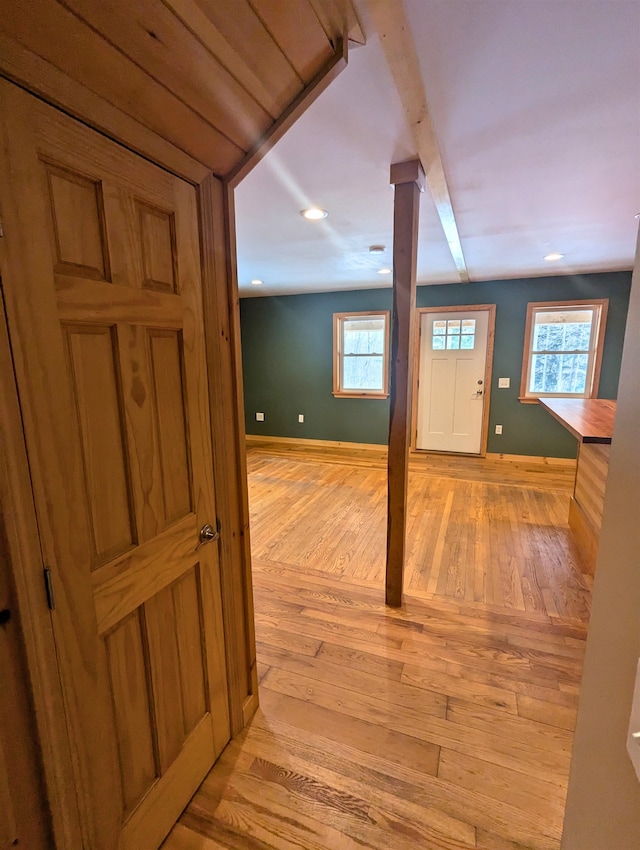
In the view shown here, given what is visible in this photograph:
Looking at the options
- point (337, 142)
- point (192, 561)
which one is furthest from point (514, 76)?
point (192, 561)

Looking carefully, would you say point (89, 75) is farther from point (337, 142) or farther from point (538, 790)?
point (538, 790)

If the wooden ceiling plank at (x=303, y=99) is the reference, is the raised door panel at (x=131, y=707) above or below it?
A: below

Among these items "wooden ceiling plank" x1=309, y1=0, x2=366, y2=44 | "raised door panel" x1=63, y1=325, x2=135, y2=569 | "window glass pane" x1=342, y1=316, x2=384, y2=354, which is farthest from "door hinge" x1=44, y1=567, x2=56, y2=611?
"window glass pane" x1=342, y1=316, x2=384, y2=354

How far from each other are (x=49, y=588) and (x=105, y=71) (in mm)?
1061

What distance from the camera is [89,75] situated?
2.50 feet

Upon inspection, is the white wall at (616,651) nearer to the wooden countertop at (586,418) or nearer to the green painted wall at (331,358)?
the wooden countertop at (586,418)

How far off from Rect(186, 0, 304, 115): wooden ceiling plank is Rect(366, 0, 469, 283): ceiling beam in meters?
0.29

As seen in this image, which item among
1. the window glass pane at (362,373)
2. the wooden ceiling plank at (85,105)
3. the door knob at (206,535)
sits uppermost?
the wooden ceiling plank at (85,105)

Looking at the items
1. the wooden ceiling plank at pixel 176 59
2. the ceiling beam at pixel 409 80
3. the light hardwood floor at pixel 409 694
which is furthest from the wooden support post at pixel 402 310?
the wooden ceiling plank at pixel 176 59

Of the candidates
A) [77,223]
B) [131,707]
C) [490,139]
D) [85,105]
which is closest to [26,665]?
[131,707]

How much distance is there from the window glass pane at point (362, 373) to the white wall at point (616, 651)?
5.15 meters

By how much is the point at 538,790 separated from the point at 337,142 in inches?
106

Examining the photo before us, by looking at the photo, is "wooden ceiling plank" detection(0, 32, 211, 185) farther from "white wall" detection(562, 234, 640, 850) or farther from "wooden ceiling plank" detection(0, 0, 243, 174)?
"white wall" detection(562, 234, 640, 850)

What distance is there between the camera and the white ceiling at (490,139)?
3.89ft
